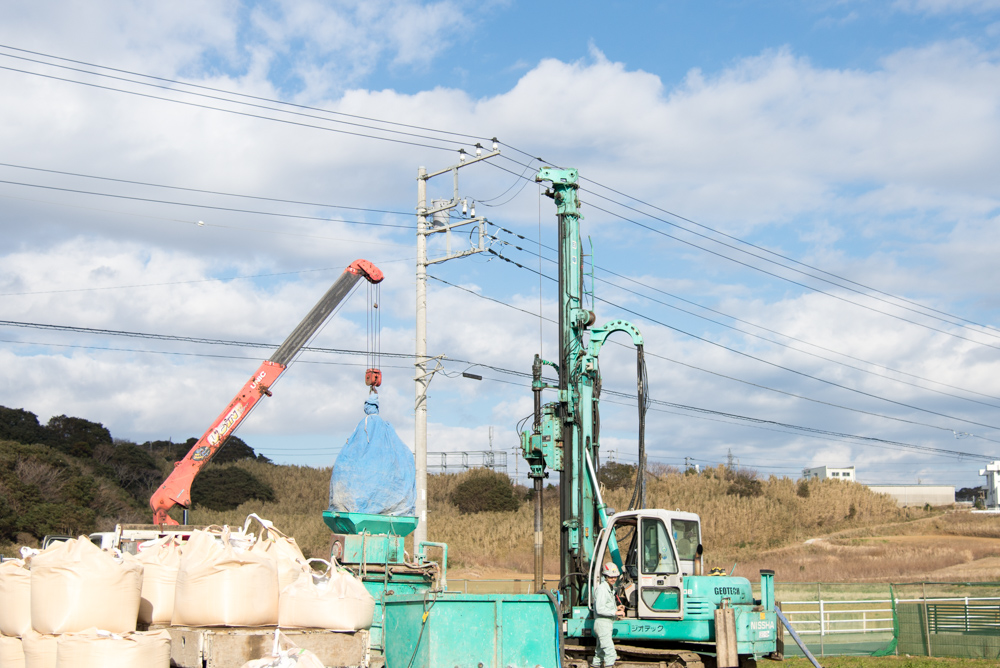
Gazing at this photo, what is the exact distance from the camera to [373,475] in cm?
1437

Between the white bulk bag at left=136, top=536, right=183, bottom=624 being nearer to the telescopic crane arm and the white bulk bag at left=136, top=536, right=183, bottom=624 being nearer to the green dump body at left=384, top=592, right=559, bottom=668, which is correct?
the green dump body at left=384, top=592, right=559, bottom=668

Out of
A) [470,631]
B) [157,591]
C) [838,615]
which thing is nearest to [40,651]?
[157,591]

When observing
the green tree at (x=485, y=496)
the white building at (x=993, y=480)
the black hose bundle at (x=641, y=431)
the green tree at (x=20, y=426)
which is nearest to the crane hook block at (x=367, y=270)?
the black hose bundle at (x=641, y=431)

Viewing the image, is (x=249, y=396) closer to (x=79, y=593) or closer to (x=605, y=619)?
(x=605, y=619)

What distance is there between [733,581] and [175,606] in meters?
7.45

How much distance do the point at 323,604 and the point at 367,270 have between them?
18.7 meters

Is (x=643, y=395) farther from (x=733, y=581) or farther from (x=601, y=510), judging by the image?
(x=733, y=581)

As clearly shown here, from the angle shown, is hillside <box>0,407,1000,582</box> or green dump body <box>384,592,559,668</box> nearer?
green dump body <box>384,592,559,668</box>

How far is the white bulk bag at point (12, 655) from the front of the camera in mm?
7086

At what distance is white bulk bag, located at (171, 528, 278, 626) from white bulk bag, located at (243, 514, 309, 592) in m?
0.24

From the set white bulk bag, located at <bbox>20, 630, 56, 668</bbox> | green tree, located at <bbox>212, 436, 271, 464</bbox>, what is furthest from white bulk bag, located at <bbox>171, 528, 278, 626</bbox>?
green tree, located at <bbox>212, 436, 271, 464</bbox>

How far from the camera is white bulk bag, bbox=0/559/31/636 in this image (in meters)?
7.21

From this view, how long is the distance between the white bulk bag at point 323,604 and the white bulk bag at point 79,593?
4.50 ft

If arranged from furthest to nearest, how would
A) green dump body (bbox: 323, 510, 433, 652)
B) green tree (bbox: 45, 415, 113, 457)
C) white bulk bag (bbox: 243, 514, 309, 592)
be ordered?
green tree (bbox: 45, 415, 113, 457) → green dump body (bbox: 323, 510, 433, 652) → white bulk bag (bbox: 243, 514, 309, 592)
